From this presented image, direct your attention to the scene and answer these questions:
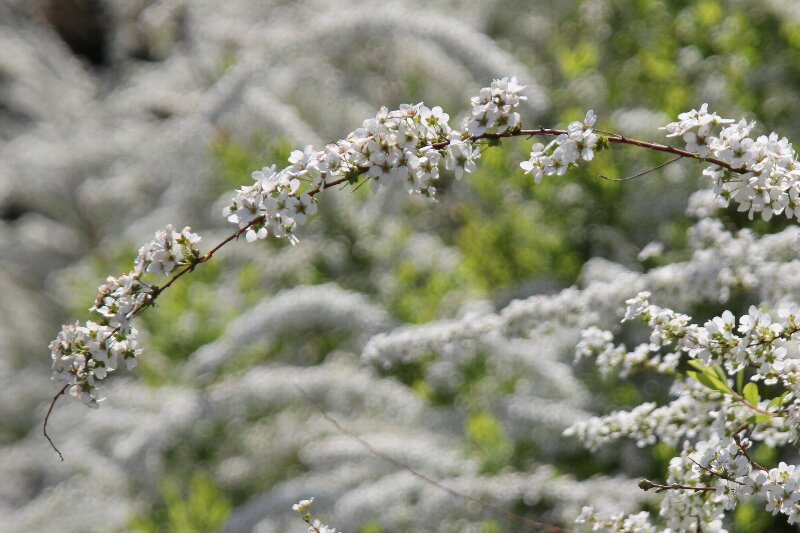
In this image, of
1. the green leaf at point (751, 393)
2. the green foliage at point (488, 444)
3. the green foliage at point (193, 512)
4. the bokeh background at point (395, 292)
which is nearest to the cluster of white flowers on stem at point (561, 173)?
the green leaf at point (751, 393)

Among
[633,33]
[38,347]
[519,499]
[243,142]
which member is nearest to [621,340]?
[519,499]

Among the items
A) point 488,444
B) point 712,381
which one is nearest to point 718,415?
point 712,381

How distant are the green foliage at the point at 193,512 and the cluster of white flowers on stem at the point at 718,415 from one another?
58.7 inches

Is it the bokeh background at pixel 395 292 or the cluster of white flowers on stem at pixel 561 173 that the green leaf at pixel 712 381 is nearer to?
the cluster of white flowers on stem at pixel 561 173

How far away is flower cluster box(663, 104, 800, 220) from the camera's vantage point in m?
1.00

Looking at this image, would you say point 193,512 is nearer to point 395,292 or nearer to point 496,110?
point 395,292

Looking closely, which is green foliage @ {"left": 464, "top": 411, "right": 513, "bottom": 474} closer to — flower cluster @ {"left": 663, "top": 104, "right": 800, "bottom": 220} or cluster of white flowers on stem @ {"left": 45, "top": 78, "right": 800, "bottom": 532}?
cluster of white flowers on stem @ {"left": 45, "top": 78, "right": 800, "bottom": 532}

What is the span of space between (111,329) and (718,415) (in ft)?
2.56

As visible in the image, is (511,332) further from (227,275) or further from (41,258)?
(41,258)

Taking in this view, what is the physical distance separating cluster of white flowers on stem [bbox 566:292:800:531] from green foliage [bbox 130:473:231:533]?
1.49 metres

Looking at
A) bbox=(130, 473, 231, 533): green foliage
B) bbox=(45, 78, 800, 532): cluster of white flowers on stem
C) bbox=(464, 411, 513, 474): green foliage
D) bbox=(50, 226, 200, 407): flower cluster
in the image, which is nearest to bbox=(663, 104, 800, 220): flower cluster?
bbox=(45, 78, 800, 532): cluster of white flowers on stem

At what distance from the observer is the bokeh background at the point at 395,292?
7.60ft

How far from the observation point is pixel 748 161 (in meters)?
1.00

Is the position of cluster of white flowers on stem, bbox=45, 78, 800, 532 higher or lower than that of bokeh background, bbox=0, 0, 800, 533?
lower
